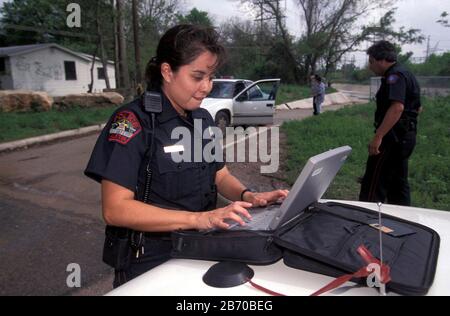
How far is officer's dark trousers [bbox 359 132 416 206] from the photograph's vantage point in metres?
3.59

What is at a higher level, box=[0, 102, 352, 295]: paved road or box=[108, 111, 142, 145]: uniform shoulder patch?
box=[108, 111, 142, 145]: uniform shoulder patch

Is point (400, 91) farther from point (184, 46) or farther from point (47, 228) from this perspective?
point (47, 228)

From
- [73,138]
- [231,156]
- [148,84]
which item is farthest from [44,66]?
[148,84]

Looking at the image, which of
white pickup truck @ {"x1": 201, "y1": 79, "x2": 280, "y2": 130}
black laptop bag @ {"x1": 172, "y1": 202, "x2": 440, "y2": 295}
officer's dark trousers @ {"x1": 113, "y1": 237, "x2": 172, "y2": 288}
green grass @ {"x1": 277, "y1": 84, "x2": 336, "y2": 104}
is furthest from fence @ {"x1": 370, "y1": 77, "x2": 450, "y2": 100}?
officer's dark trousers @ {"x1": 113, "y1": 237, "x2": 172, "y2": 288}

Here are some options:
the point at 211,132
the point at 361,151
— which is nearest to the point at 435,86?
the point at 361,151

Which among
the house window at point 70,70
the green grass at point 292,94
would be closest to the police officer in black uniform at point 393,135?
the green grass at point 292,94

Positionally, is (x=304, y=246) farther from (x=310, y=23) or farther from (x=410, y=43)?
(x=410, y=43)

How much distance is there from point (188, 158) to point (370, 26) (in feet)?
119

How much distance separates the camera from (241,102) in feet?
33.7

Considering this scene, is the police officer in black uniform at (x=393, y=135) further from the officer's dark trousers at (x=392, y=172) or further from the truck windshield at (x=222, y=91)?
the truck windshield at (x=222, y=91)

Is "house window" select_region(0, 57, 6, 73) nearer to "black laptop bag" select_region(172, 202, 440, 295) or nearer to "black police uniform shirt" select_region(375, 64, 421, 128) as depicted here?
"black police uniform shirt" select_region(375, 64, 421, 128)

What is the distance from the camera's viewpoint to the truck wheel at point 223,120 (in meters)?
9.80

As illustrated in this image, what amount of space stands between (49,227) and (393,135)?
11.9 feet

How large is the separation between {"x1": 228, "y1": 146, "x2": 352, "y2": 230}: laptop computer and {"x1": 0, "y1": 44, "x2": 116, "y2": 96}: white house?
27.4 m
